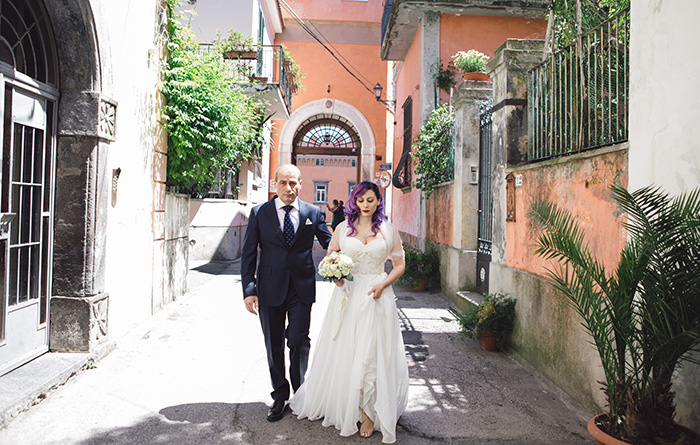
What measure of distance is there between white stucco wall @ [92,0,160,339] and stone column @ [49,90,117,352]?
1.03 feet

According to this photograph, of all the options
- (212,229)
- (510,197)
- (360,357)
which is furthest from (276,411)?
(212,229)

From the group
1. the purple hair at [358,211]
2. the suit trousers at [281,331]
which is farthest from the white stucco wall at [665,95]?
the suit trousers at [281,331]

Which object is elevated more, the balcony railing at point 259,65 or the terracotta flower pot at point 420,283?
the balcony railing at point 259,65

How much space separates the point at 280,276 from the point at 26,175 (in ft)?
8.32

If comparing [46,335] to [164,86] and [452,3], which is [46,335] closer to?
[164,86]

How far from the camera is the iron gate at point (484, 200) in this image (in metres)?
7.96

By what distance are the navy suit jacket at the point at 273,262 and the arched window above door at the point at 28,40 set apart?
2491 mm

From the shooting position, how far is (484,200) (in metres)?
8.23

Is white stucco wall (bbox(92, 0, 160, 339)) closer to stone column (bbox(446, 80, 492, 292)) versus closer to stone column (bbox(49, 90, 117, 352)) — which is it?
stone column (bbox(49, 90, 117, 352))

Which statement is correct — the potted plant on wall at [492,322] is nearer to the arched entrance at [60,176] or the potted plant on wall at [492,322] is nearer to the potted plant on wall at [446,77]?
the arched entrance at [60,176]

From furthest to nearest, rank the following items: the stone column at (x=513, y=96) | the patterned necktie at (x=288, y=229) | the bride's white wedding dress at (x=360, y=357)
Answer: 1. the stone column at (x=513, y=96)
2. the patterned necktie at (x=288, y=229)
3. the bride's white wedding dress at (x=360, y=357)

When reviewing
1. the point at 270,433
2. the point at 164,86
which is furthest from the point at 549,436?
the point at 164,86

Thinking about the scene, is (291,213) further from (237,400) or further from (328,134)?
(328,134)

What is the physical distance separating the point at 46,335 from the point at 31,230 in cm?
97
